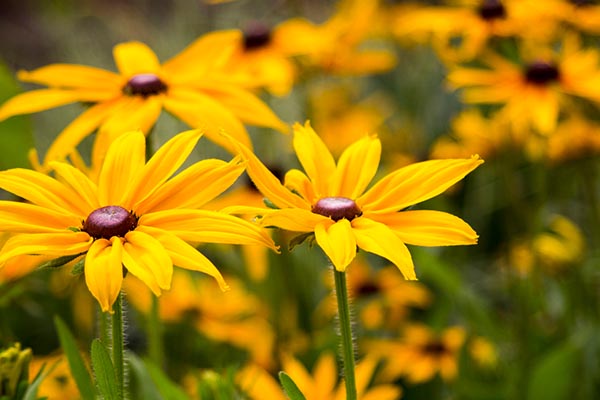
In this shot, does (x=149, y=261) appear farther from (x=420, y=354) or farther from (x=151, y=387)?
(x=420, y=354)

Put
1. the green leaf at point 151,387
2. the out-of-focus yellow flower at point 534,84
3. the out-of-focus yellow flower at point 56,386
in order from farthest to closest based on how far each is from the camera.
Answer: the out-of-focus yellow flower at point 534,84 < the out-of-focus yellow flower at point 56,386 < the green leaf at point 151,387

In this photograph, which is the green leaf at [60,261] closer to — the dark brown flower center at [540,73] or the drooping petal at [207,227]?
the drooping petal at [207,227]

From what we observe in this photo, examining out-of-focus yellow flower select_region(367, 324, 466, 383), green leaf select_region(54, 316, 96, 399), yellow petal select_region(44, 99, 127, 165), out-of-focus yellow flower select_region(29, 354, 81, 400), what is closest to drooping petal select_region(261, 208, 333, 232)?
green leaf select_region(54, 316, 96, 399)

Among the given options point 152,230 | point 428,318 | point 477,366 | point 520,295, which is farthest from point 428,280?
point 152,230

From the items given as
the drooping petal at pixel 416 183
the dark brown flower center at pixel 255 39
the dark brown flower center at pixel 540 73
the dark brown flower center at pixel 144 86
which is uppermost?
the dark brown flower center at pixel 255 39

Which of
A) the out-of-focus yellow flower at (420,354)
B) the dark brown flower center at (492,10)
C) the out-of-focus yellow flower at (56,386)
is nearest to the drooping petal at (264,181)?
the out-of-focus yellow flower at (56,386)

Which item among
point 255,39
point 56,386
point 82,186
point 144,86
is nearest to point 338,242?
point 82,186
